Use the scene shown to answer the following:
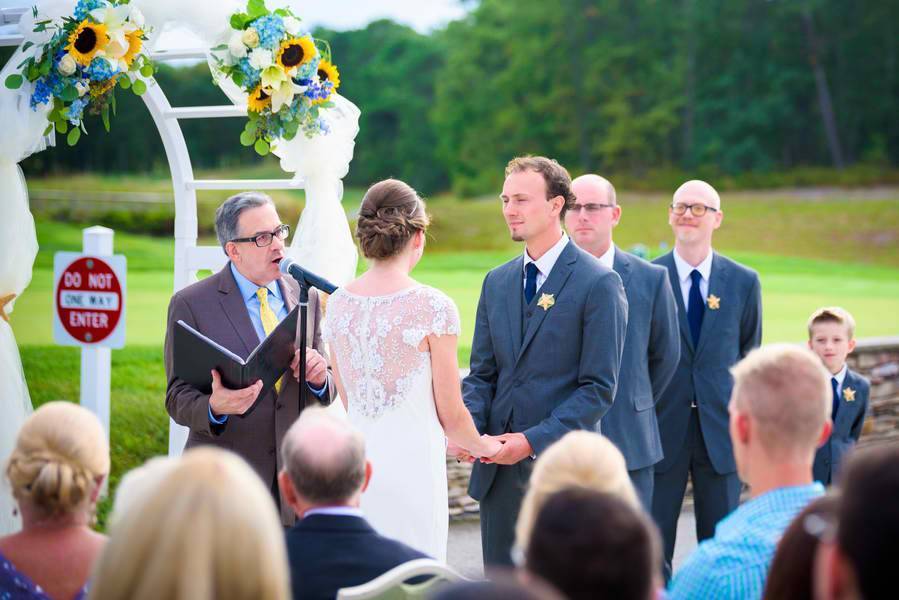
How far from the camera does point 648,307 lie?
5266 millimetres

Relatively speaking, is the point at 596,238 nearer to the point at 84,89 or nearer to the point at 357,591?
the point at 84,89

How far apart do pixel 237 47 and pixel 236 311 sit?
1504 mm

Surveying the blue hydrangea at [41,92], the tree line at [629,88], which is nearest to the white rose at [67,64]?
the blue hydrangea at [41,92]

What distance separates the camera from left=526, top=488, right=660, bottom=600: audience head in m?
1.87

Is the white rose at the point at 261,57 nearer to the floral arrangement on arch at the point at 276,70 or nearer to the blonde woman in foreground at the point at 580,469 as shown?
the floral arrangement on arch at the point at 276,70

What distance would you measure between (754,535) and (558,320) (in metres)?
1.76

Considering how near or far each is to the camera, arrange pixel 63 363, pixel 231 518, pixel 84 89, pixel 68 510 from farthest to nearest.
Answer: pixel 63 363 < pixel 84 89 < pixel 68 510 < pixel 231 518

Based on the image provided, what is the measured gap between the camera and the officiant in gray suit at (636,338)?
503 cm

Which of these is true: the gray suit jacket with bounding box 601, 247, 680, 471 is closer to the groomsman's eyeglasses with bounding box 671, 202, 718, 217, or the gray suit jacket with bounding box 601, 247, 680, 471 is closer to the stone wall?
the groomsman's eyeglasses with bounding box 671, 202, 718, 217

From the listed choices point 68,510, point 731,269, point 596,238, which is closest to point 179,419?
point 68,510

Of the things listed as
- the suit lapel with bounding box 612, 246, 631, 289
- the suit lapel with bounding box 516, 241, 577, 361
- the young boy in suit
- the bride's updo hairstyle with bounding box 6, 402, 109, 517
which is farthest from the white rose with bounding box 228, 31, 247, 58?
the young boy in suit

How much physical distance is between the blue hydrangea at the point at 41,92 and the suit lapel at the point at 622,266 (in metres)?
2.77

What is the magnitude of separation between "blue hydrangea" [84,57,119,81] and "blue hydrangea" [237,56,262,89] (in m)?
0.60

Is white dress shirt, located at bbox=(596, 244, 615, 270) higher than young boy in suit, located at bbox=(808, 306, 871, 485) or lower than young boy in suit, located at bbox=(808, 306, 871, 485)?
higher
